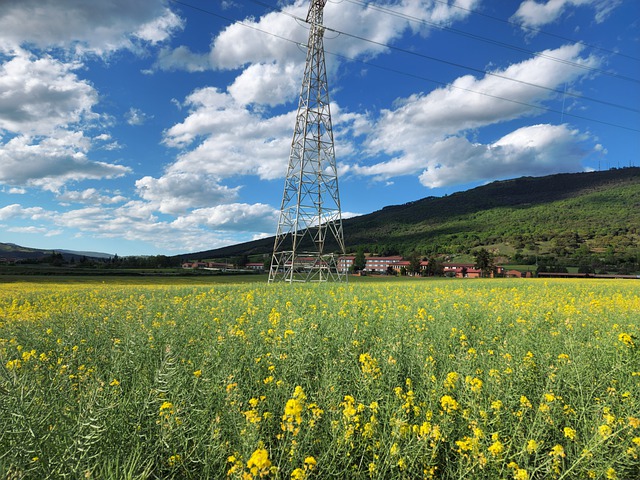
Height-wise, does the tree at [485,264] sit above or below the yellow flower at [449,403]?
below

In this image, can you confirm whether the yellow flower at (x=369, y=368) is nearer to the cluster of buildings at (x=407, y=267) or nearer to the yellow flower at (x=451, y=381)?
the yellow flower at (x=451, y=381)

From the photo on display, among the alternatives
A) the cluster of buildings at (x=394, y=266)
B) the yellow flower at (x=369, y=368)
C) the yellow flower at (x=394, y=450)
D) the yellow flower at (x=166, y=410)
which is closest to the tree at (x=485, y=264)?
the cluster of buildings at (x=394, y=266)

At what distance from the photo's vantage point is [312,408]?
3.10m

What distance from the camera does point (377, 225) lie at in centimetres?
18200

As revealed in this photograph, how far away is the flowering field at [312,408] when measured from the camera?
243 cm

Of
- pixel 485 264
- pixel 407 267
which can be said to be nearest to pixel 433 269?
pixel 407 267

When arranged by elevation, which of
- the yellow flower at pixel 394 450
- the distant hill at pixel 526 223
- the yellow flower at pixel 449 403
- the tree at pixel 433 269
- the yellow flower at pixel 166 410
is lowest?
the tree at pixel 433 269

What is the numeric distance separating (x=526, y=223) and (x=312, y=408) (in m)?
162

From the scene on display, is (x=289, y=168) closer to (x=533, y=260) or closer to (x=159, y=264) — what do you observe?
(x=159, y=264)

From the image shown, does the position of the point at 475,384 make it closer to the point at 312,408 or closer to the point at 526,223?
the point at 312,408

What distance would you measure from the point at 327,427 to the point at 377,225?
182 meters

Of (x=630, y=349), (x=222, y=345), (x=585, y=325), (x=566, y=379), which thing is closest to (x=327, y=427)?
(x=222, y=345)

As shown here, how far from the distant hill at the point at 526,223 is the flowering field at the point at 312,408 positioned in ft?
346

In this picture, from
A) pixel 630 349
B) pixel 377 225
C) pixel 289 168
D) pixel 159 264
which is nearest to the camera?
pixel 630 349
